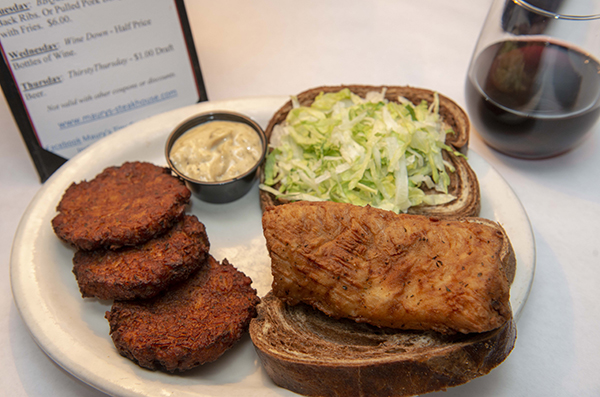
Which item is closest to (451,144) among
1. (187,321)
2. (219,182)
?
(219,182)

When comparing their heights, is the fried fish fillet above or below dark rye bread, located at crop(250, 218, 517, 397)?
above

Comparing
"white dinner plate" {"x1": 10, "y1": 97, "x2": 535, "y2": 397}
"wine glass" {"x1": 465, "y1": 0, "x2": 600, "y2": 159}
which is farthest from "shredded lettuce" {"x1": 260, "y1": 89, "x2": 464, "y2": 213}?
"wine glass" {"x1": 465, "y1": 0, "x2": 600, "y2": 159}

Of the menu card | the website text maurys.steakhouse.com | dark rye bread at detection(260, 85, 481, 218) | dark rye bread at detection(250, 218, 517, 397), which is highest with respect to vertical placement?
the menu card

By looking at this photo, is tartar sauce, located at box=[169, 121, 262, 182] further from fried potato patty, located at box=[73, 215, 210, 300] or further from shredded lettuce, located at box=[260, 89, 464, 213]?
fried potato patty, located at box=[73, 215, 210, 300]

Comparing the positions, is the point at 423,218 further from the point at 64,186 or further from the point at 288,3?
the point at 288,3

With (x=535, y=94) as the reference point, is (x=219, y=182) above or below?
below

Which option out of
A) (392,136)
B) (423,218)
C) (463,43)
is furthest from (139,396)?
(463,43)

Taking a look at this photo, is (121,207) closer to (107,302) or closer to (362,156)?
(107,302)
